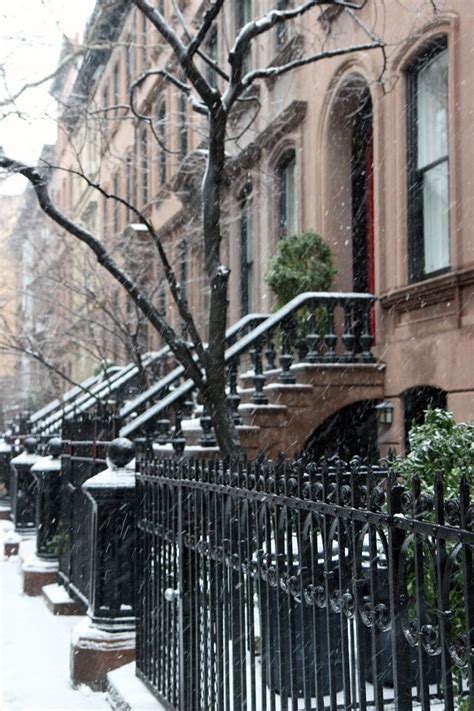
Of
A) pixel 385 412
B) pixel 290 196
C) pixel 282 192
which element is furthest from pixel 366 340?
pixel 282 192

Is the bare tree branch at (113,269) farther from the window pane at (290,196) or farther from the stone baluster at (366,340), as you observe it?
the window pane at (290,196)

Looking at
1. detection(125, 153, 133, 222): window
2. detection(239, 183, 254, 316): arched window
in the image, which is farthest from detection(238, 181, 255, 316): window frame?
detection(125, 153, 133, 222): window

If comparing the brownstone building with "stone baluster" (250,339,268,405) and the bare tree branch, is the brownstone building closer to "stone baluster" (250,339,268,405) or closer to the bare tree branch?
the bare tree branch

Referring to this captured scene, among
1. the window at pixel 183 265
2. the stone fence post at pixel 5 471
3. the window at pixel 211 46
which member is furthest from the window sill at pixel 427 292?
the stone fence post at pixel 5 471

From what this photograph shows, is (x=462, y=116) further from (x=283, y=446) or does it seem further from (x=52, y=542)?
(x=52, y=542)

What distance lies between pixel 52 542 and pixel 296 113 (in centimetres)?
737

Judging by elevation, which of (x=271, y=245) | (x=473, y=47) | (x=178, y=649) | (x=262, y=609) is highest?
(x=473, y=47)

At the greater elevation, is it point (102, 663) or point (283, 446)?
point (283, 446)

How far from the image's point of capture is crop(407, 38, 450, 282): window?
10.5m

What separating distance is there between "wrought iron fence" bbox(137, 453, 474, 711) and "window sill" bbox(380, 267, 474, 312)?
439cm

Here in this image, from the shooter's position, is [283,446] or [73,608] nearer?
[73,608]

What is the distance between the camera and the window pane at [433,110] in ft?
34.4

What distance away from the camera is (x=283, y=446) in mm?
10648

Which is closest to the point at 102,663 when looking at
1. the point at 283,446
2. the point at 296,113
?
the point at 283,446
